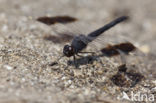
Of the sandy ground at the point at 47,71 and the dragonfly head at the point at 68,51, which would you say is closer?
the sandy ground at the point at 47,71

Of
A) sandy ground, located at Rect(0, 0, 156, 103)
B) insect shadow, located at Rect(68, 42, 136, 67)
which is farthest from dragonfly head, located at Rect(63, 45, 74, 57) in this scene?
insect shadow, located at Rect(68, 42, 136, 67)

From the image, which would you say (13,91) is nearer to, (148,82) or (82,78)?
(82,78)

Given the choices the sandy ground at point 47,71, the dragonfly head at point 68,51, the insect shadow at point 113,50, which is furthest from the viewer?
the insect shadow at point 113,50

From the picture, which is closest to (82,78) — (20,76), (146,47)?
(20,76)

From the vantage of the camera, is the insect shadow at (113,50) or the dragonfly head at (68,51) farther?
the insect shadow at (113,50)

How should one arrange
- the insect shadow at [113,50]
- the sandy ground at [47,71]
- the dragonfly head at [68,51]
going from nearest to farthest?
1. the sandy ground at [47,71]
2. the dragonfly head at [68,51]
3. the insect shadow at [113,50]

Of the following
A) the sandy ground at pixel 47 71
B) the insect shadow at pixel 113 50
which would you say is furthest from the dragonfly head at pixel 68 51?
the insect shadow at pixel 113 50

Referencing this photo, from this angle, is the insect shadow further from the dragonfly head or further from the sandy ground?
the dragonfly head

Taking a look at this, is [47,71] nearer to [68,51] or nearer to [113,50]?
[68,51]

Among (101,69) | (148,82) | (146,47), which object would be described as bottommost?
(148,82)

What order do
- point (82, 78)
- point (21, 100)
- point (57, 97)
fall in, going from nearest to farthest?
point (21, 100), point (57, 97), point (82, 78)

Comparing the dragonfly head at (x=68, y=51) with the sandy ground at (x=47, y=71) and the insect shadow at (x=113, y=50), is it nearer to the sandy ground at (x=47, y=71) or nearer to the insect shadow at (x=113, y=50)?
the sandy ground at (x=47, y=71)
